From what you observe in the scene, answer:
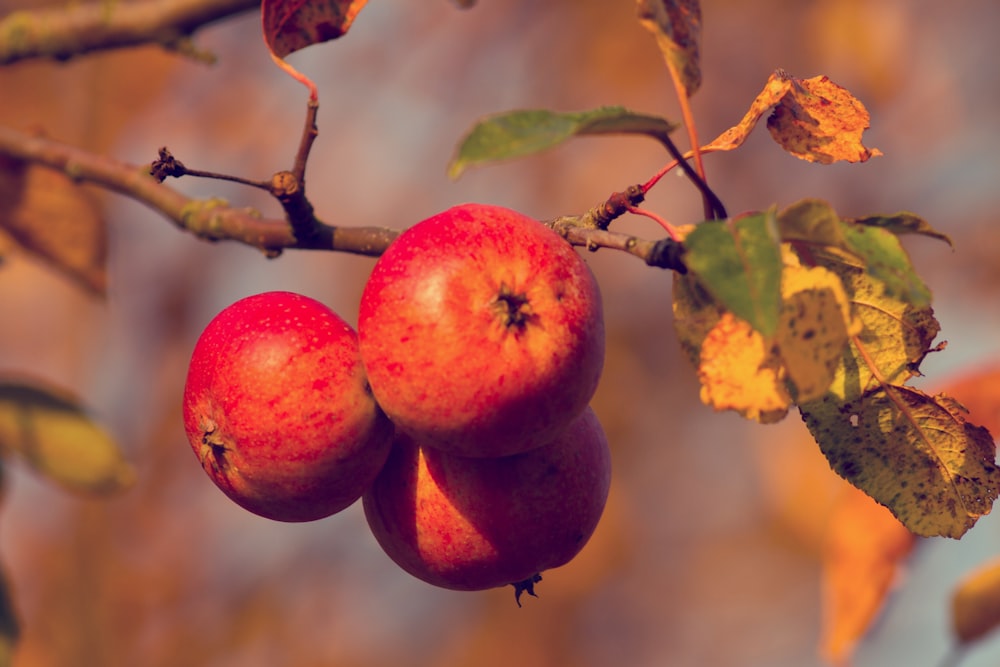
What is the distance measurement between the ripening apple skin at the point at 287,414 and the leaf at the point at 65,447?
0.68 m

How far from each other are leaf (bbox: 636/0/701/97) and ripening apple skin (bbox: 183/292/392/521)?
554 mm

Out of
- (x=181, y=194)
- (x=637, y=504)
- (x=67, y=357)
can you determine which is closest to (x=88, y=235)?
(x=181, y=194)

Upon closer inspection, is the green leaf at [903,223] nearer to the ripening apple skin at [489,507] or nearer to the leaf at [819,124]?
the leaf at [819,124]

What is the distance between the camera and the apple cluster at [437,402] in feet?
3.74

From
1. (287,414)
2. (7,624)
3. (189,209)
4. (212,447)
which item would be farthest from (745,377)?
(7,624)

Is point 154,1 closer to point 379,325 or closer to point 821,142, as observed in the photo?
point 379,325

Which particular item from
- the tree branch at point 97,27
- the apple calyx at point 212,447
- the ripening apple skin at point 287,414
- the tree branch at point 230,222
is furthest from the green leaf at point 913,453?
the tree branch at point 97,27

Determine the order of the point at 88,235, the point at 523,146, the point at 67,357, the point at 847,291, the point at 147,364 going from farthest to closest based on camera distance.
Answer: the point at 147,364, the point at 67,357, the point at 88,235, the point at 847,291, the point at 523,146

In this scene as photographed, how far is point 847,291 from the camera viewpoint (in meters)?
1.13

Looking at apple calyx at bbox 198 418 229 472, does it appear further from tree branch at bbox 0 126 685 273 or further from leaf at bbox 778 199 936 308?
leaf at bbox 778 199 936 308

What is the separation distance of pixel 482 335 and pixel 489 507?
0.98 ft

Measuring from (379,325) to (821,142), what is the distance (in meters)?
0.62

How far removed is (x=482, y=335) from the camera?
1140mm

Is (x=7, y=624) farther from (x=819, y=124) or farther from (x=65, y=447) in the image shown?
(x=819, y=124)
